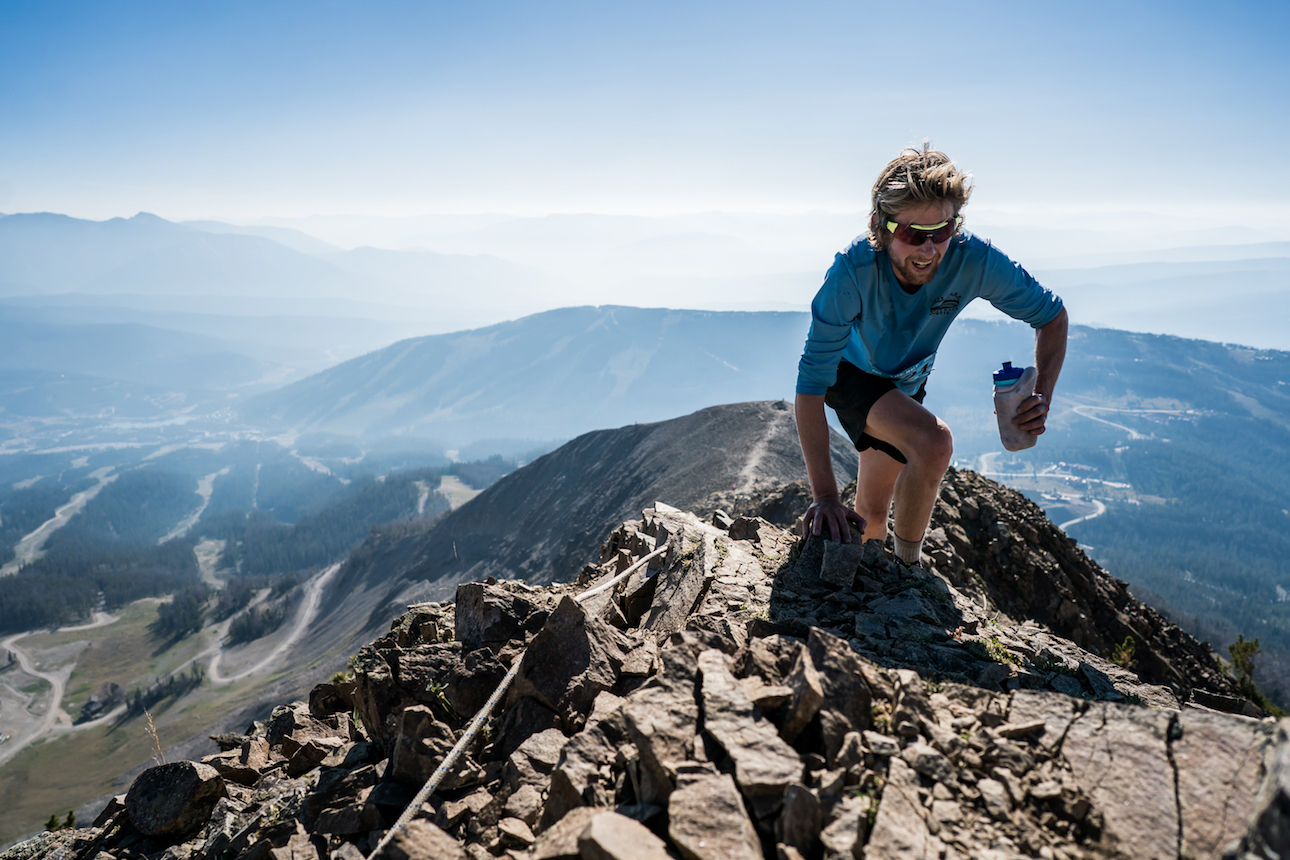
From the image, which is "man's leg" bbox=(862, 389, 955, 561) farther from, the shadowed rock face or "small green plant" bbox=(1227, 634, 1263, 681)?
the shadowed rock face

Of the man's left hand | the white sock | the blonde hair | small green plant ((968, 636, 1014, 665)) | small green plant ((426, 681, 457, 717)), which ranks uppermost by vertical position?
the blonde hair

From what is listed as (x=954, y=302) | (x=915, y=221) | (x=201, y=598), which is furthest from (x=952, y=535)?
(x=201, y=598)

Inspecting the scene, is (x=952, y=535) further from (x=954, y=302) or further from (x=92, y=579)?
(x=92, y=579)

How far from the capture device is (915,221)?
4.92 m

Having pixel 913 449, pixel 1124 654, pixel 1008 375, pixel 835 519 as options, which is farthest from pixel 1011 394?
pixel 1124 654

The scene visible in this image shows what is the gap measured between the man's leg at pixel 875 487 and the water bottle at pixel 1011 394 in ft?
3.83

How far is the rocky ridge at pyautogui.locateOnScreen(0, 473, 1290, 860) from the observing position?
2.58 metres

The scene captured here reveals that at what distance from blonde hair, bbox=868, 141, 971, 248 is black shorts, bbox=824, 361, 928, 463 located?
1.34m

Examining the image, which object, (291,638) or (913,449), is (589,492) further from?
(291,638)

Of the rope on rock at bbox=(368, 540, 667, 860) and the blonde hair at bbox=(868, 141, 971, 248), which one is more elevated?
the blonde hair at bbox=(868, 141, 971, 248)

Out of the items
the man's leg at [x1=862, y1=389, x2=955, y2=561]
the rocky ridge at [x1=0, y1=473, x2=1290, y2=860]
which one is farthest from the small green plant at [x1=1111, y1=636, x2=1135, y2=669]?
the man's leg at [x1=862, y1=389, x2=955, y2=561]

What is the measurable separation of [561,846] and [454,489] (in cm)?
20427

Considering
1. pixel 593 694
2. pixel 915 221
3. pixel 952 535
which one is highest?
pixel 915 221

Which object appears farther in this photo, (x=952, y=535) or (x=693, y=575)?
(x=952, y=535)
